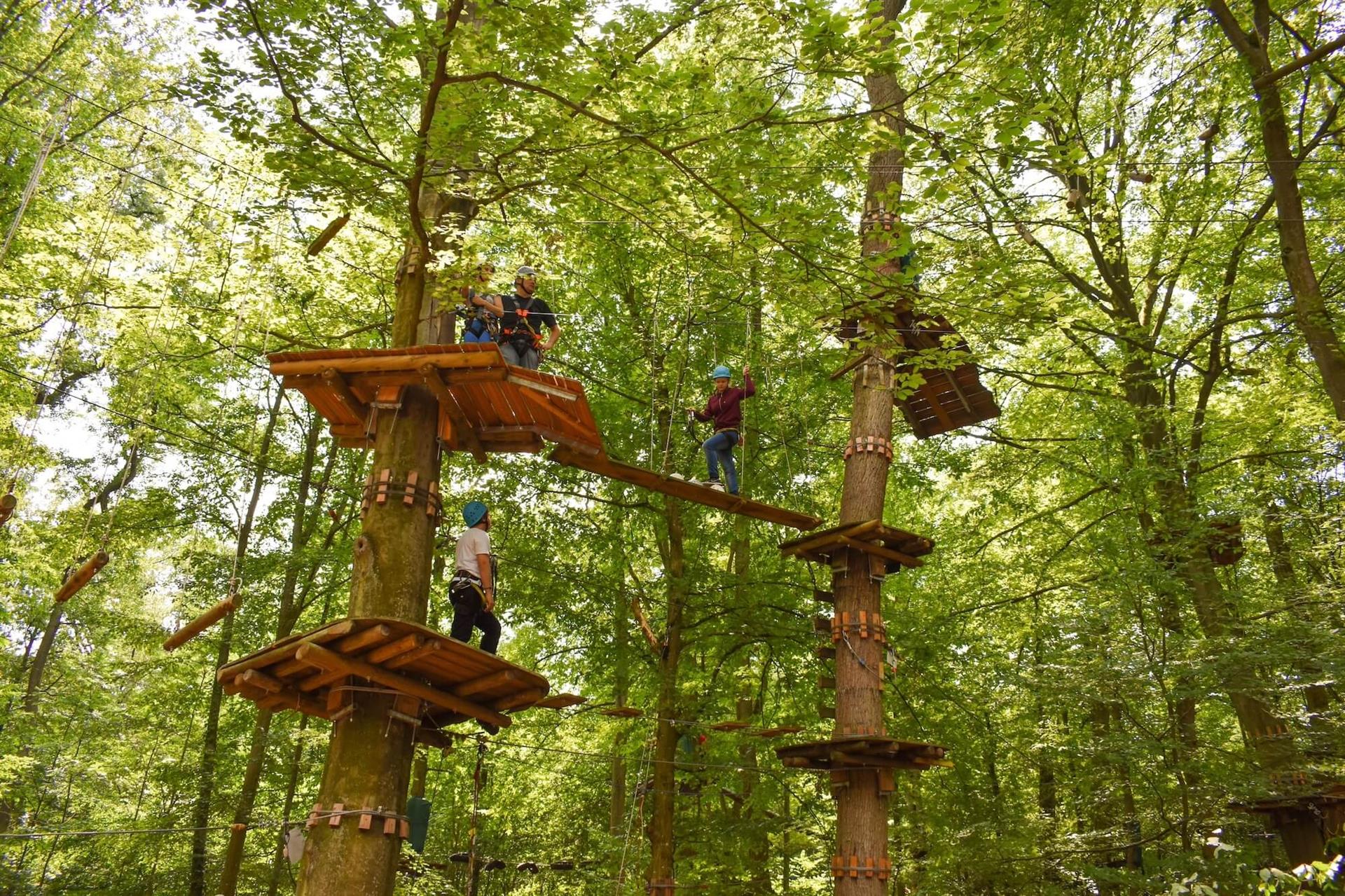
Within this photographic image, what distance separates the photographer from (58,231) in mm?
12805

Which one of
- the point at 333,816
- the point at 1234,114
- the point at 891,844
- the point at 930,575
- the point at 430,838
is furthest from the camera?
the point at 430,838

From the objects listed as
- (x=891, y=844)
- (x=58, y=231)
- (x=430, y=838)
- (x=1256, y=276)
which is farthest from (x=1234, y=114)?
(x=430, y=838)

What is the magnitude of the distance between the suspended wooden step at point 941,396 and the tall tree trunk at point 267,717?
7909mm

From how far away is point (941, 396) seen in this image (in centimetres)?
1037

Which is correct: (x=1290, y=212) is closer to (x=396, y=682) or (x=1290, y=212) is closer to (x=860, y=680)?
(x=860, y=680)

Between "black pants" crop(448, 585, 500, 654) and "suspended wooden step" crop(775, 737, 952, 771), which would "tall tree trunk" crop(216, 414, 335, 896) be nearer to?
"black pants" crop(448, 585, 500, 654)

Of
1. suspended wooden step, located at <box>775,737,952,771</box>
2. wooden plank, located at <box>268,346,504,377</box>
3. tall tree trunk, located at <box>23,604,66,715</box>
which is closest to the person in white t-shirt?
wooden plank, located at <box>268,346,504,377</box>

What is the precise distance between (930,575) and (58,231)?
14.5 metres

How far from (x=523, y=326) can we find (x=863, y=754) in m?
4.61

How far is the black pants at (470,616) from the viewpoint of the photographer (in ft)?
22.6

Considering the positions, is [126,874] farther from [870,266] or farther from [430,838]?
[870,266]

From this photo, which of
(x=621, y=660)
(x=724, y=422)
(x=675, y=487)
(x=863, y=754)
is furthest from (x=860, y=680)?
(x=621, y=660)

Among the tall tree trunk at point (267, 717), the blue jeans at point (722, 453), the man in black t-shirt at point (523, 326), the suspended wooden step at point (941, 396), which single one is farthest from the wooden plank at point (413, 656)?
the tall tree trunk at point (267, 717)

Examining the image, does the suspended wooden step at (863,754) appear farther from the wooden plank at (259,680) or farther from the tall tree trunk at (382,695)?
the wooden plank at (259,680)
